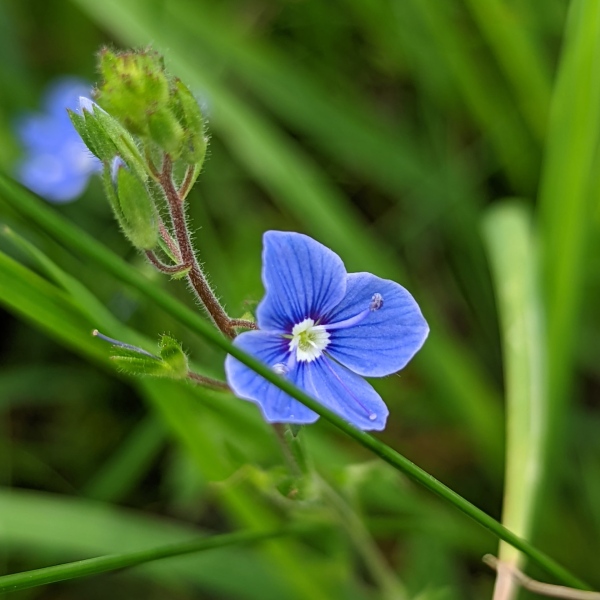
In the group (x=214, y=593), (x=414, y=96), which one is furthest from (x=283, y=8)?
(x=214, y=593)

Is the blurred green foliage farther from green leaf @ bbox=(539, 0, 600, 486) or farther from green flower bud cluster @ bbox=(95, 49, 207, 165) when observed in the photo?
green flower bud cluster @ bbox=(95, 49, 207, 165)

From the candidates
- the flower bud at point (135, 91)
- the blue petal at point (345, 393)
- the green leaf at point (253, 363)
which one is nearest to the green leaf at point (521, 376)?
the green leaf at point (253, 363)

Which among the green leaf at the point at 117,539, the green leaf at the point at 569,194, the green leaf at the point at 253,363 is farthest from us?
the green leaf at the point at 117,539

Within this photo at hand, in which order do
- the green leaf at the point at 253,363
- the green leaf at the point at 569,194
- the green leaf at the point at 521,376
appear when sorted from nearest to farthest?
the green leaf at the point at 253,363 < the green leaf at the point at 521,376 < the green leaf at the point at 569,194

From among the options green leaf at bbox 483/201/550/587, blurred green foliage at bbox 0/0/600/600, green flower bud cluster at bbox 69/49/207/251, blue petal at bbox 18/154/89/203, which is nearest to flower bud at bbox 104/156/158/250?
green flower bud cluster at bbox 69/49/207/251

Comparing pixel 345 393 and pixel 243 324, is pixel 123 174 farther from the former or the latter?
pixel 345 393

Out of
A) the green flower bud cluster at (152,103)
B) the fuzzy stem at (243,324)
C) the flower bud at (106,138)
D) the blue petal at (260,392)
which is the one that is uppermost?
the green flower bud cluster at (152,103)

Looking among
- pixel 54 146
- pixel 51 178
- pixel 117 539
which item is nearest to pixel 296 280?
pixel 117 539

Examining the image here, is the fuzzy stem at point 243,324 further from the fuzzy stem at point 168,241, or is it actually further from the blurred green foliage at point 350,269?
the blurred green foliage at point 350,269
